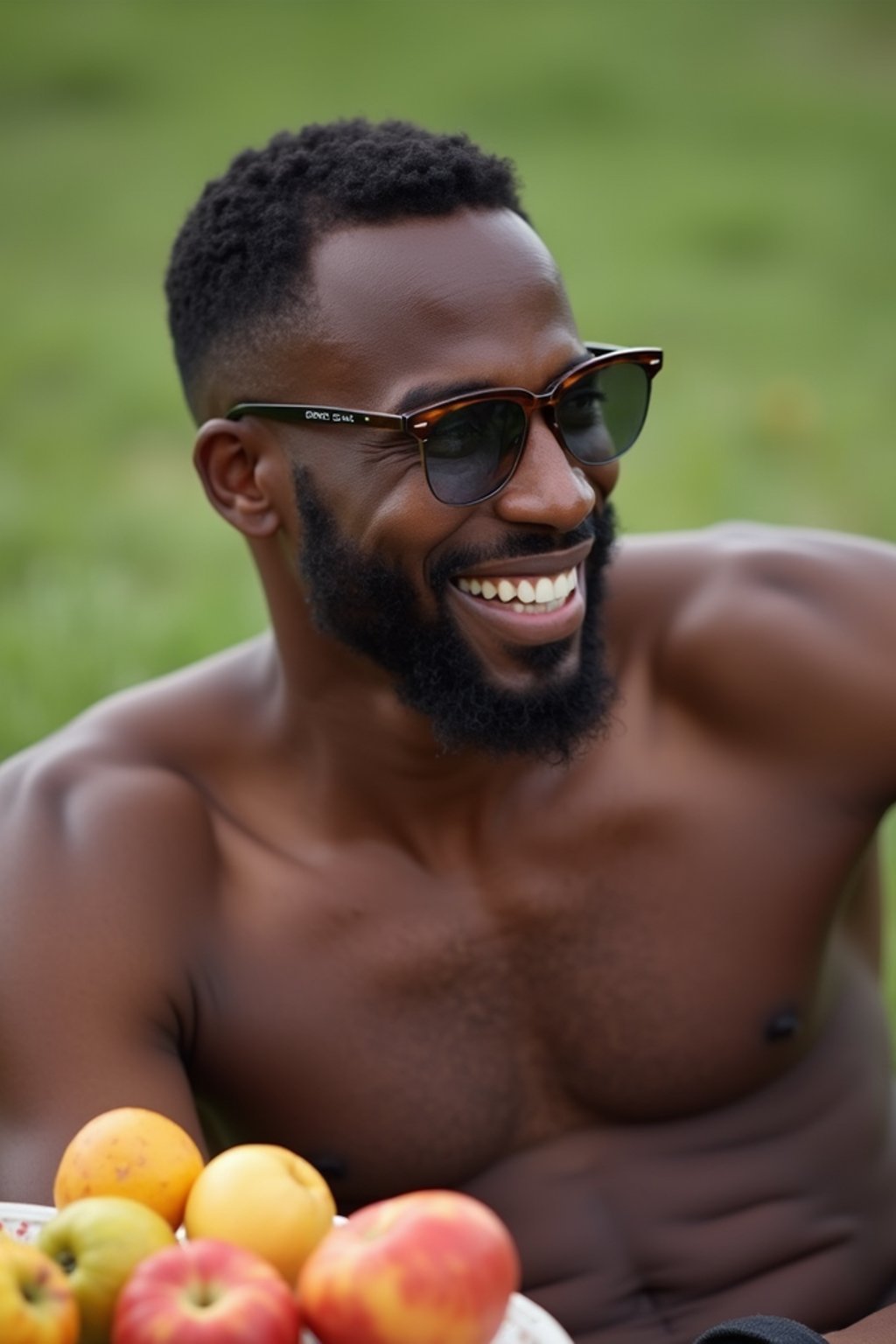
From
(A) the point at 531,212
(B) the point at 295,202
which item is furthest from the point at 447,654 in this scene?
(A) the point at 531,212

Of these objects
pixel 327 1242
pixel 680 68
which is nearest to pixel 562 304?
pixel 327 1242

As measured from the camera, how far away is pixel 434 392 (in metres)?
2.26

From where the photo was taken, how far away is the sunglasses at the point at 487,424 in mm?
2223

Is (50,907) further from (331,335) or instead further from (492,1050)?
(331,335)

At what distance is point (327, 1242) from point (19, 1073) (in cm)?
85

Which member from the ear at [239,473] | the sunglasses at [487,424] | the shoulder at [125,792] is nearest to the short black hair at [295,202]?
the ear at [239,473]

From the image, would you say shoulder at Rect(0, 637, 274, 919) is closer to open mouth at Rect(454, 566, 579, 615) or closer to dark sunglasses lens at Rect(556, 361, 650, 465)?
open mouth at Rect(454, 566, 579, 615)

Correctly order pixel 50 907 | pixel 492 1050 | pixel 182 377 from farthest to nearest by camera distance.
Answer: pixel 182 377, pixel 492 1050, pixel 50 907

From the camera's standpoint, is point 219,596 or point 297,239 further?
point 219,596

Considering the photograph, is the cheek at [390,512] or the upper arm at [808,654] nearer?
the cheek at [390,512]

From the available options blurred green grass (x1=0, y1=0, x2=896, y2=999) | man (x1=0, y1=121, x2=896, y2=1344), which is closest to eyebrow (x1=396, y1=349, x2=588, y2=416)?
man (x1=0, y1=121, x2=896, y2=1344)

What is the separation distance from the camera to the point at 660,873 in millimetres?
2523

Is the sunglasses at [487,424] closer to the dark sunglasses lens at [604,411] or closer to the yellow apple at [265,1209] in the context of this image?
the dark sunglasses lens at [604,411]

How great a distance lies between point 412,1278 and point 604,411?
50.4 inches
